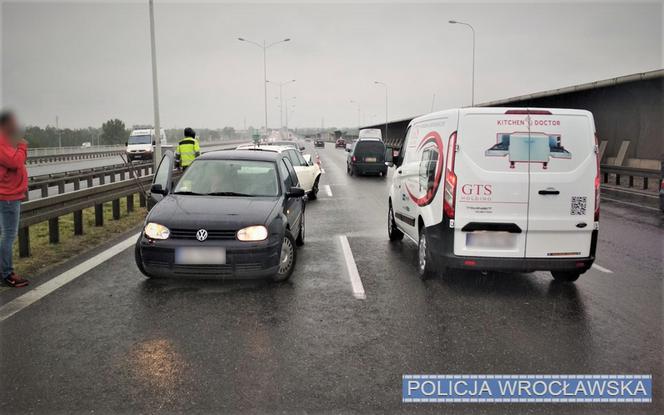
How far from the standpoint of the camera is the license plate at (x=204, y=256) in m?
5.74

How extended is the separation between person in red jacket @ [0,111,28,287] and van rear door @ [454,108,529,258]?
4.69m

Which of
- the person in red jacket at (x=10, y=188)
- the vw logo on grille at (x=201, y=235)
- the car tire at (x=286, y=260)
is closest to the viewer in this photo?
the person in red jacket at (x=10, y=188)

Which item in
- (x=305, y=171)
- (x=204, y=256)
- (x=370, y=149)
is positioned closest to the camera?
(x=204, y=256)

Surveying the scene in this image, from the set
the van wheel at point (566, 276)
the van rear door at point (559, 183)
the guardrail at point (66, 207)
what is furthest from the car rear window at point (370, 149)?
the van rear door at point (559, 183)

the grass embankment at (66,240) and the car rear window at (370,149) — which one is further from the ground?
the car rear window at (370,149)

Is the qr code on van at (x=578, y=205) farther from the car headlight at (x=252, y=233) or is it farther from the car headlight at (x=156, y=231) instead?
the car headlight at (x=156, y=231)

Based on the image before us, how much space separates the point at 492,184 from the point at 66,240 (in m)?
7.08

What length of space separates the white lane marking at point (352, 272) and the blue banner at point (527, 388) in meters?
2.13

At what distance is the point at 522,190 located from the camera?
18.9 ft

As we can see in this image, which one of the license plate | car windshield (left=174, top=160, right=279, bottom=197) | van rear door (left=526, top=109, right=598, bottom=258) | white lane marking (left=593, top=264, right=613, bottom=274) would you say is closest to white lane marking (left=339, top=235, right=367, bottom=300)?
car windshield (left=174, top=160, right=279, bottom=197)

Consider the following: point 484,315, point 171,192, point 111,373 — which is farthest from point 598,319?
point 171,192

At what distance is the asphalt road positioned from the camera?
3555 millimetres

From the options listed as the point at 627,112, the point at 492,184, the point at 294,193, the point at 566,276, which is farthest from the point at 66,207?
the point at 627,112

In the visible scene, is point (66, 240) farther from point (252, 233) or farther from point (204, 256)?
point (252, 233)
